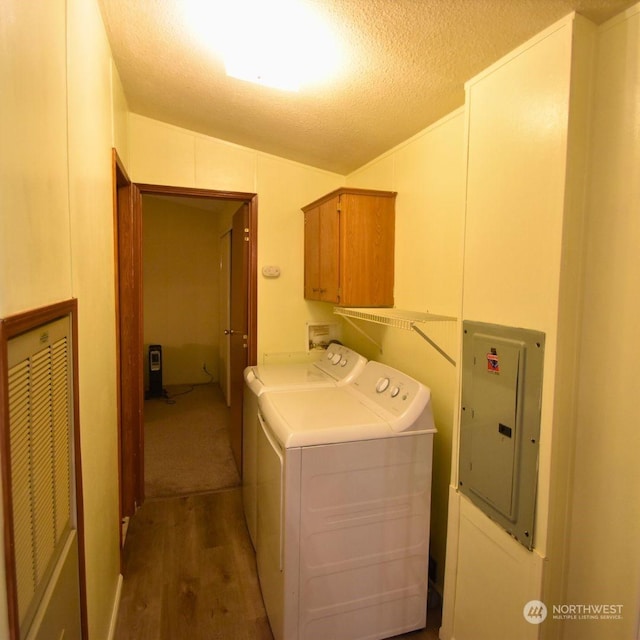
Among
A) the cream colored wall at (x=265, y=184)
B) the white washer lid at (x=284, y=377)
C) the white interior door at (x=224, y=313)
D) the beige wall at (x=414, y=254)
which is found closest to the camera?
the beige wall at (x=414, y=254)

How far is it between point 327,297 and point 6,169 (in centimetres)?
189

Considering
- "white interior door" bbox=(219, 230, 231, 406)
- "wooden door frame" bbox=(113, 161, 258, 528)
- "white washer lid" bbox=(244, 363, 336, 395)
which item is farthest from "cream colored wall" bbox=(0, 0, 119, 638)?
"white interior door" bbox=(219, 230, 231, 406)

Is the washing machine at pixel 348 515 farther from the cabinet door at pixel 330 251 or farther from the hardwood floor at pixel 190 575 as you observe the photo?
the cabinet door at pixel 330 251

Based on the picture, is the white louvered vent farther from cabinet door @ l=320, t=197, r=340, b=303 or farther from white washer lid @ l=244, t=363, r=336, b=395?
cabinet door @ l=320, t=197, r=340, b=303

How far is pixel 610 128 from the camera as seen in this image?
1.17m

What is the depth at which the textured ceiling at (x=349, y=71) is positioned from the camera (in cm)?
124

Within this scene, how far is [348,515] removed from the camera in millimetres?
1680

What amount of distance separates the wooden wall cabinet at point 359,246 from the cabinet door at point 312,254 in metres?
0.16

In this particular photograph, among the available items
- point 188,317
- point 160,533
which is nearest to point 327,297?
point 160,533

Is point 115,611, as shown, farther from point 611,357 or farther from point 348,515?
point 611,357

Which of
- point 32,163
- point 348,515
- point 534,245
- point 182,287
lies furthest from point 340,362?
point 182,287

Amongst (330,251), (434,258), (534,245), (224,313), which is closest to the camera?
(534,245)

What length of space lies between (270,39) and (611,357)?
1.57 m

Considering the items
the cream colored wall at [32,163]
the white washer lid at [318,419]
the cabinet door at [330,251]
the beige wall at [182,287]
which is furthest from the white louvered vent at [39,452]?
the beige wall at [182,287]
